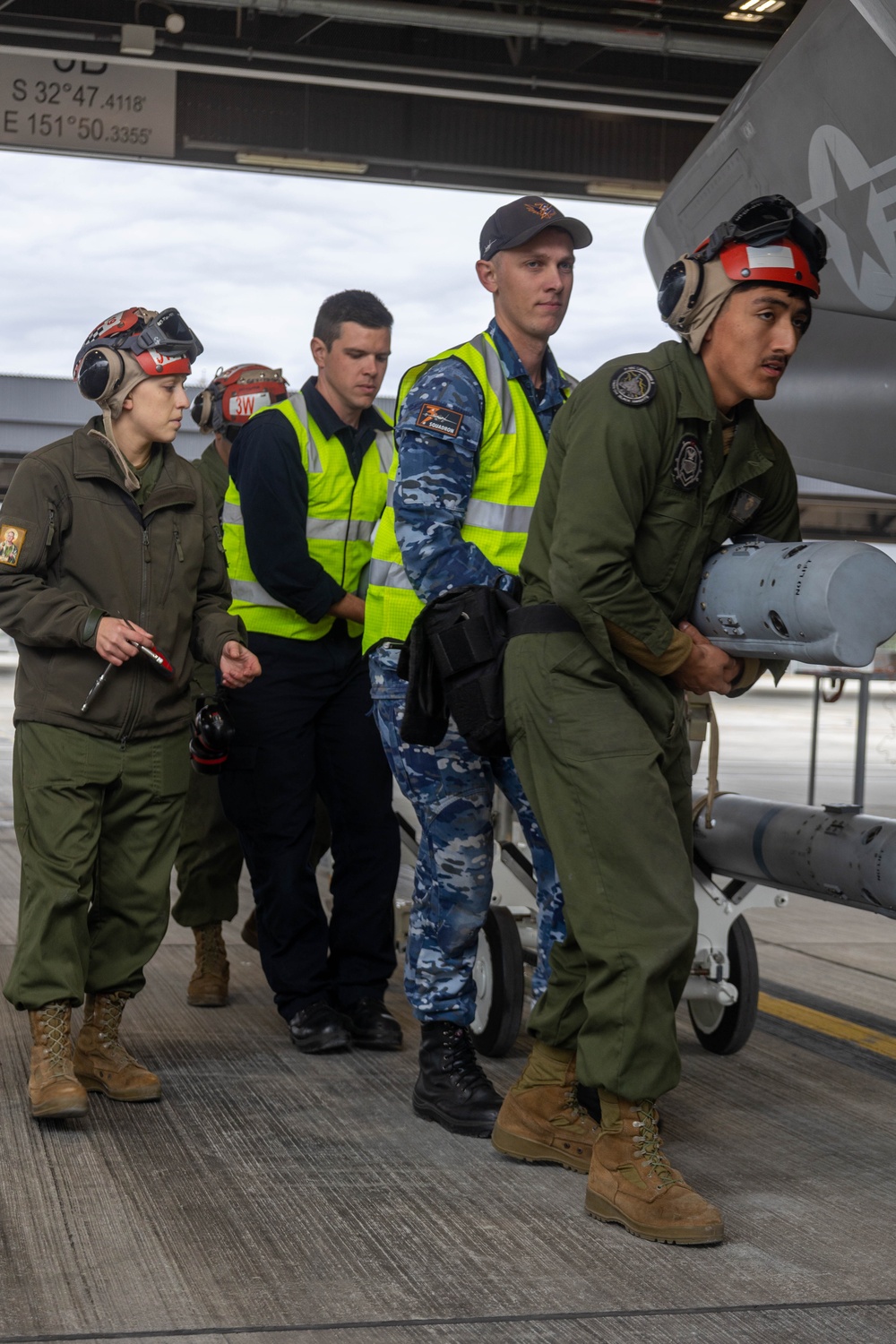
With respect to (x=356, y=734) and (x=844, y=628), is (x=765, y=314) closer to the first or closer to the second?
(x=844, y=628)

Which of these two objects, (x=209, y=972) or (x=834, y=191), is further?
(x=209, y=972)

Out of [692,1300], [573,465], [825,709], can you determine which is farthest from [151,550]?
[825,709]

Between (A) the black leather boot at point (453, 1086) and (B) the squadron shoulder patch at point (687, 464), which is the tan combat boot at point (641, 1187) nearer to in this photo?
(A) the black leather boot at point (453, 1086)

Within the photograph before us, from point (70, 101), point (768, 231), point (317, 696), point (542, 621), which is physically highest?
point (70, 101)

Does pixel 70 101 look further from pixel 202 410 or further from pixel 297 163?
pixel 202 410

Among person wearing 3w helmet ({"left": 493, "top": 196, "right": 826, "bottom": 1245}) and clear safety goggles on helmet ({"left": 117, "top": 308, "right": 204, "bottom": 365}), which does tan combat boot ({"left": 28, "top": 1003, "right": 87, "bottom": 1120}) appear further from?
clear safety goggles on helmet ({"left": 117, "top": 308, "right": 204, "bottom": 365})

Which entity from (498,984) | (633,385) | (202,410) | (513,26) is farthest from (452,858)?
→ (513,26)

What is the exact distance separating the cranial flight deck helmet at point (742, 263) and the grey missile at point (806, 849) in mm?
1373

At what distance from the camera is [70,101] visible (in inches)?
320

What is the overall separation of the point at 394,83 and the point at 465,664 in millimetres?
6088

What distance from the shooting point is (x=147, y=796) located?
3.76 m

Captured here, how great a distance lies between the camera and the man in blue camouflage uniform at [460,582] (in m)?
3.42

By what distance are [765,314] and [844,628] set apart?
0.69 meters

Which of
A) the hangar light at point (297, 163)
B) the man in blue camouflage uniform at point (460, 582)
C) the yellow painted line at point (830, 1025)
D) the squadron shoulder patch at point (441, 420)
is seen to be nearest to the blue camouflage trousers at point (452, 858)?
the man in blue camouflage uniform at point (460, 582)
